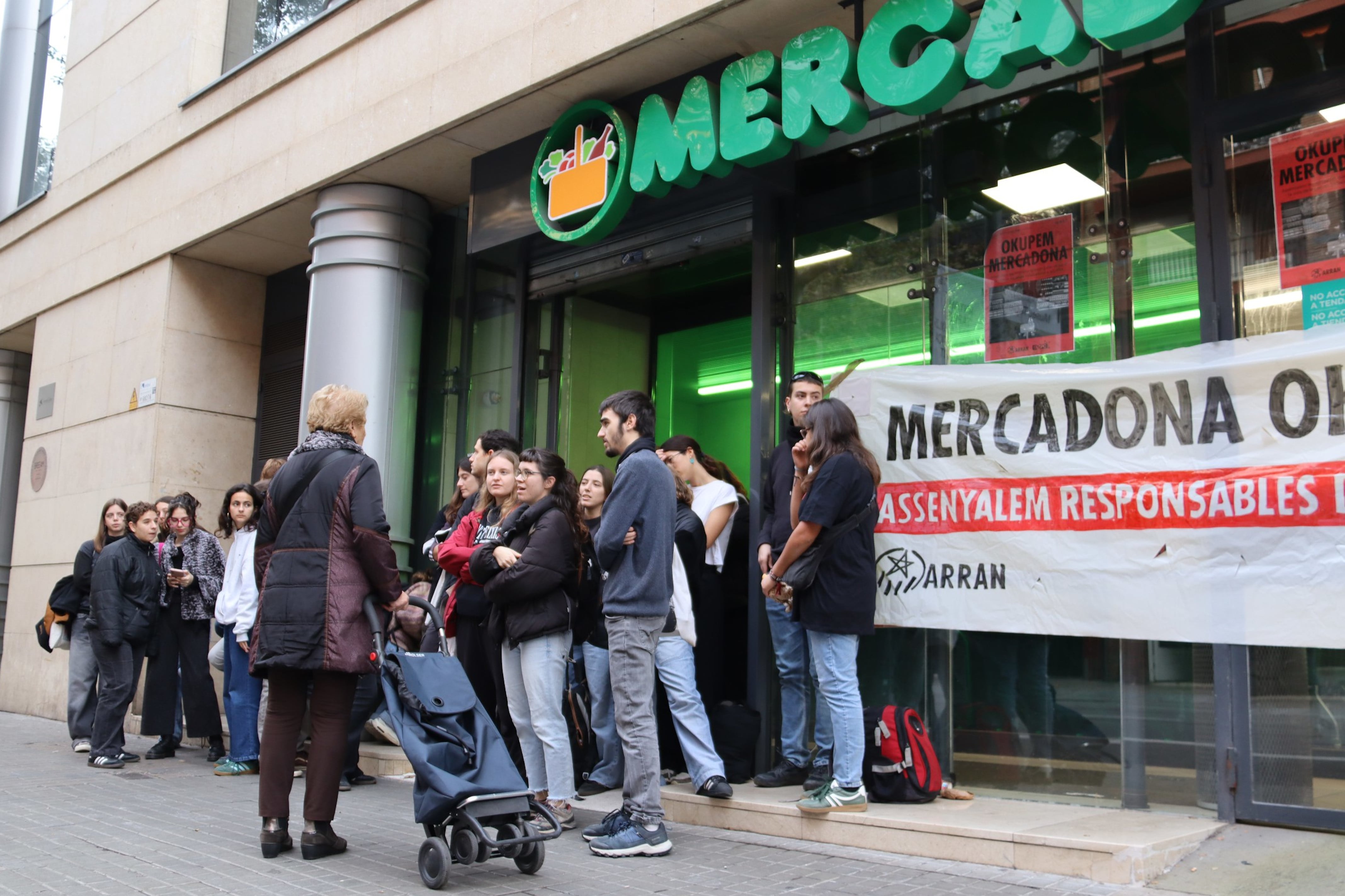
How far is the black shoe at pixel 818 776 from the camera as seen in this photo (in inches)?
229

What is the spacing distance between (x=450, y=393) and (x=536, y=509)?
178 inches

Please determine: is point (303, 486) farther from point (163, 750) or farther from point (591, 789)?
point (163, 750)

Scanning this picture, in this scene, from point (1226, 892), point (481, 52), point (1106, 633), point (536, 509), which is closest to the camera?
point (1226, 892)

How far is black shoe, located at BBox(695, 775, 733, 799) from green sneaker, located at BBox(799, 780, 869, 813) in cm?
46

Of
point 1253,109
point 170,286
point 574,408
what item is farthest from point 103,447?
point 1253,109

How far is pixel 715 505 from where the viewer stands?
6883 millimetres

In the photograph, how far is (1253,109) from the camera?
5.66 meters

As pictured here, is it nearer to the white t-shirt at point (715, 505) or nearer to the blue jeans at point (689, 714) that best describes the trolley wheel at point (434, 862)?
the blue jeans at point (689, 714)

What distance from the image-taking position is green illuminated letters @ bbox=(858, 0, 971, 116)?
235 inches

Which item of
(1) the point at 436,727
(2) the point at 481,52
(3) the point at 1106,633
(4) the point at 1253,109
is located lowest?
(1) the point at 436,727

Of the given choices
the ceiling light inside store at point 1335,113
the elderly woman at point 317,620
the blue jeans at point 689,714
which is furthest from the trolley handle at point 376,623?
the ceiling light inside store at point 1335,113

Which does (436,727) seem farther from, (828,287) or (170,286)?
(170,286)

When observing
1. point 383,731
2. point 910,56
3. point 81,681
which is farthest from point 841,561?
point 81,681

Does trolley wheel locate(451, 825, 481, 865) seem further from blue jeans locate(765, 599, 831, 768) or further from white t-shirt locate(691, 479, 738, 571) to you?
white t-shirt locate(691, 479, 738, 571)
